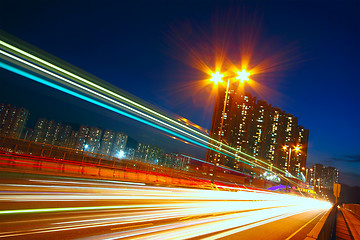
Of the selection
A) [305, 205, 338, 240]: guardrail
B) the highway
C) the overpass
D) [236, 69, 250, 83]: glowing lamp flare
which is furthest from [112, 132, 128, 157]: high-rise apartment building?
[305, 205, 338, 240]: guardrail

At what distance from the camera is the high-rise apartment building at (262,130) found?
156 m

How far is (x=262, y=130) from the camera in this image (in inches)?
6555

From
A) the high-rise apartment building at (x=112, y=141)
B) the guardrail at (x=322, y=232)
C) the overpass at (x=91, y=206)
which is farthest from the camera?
the high-rise apartment building at (x=112, y=141)

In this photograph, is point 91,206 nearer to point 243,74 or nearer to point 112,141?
point 243,74

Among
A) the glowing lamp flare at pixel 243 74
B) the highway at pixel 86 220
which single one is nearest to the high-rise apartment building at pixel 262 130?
the glowing lamp flare at pixel 243 74

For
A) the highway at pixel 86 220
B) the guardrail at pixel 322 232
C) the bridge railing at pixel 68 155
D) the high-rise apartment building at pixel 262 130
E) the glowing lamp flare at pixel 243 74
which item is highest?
the high-rise apartment building at pixel 262 130

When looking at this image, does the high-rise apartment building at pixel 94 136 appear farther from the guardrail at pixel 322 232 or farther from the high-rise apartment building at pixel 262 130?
the guardrail at pixel 322 232

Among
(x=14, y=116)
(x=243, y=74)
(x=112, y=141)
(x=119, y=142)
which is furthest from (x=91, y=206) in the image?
(x=112, y=141)

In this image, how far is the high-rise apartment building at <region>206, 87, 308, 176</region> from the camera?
156m

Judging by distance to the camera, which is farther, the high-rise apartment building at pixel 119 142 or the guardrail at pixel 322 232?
the high-rise apartment building at pixel 119 142

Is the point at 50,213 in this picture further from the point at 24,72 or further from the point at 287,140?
the point at 287,140

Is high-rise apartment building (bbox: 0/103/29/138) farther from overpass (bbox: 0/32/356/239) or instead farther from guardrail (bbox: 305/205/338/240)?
→ guardrail (bbox: 305/205/338/240)

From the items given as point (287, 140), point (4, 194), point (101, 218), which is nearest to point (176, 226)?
point (101, 218)

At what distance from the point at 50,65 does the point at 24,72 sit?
1163 millimetres
